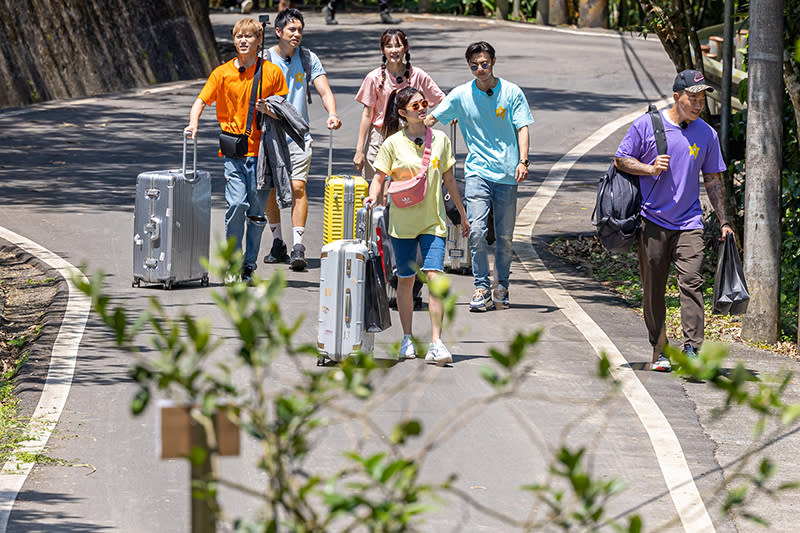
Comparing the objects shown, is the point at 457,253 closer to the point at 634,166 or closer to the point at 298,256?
the point at 298,256

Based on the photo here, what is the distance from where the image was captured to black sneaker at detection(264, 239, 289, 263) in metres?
11.5

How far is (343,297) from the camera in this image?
27.1 ft

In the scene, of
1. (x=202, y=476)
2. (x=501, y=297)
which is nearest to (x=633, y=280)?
(x=501, y=297)

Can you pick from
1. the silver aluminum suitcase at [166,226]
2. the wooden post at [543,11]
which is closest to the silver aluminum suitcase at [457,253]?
the silver aluminum suitcase at [166,226]

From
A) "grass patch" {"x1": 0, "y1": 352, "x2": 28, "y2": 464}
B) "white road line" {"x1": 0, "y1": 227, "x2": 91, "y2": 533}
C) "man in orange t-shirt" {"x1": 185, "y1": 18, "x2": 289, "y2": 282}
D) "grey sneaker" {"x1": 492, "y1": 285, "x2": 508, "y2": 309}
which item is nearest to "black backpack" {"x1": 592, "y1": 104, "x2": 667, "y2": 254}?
"grey sneaker" {"x1": 492, "y1": 285, "x2": 508, "y2": 309}

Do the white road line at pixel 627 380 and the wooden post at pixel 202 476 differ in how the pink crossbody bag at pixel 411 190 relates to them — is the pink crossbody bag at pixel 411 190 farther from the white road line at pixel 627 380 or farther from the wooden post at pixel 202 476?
the wooden post at pixel 202 476

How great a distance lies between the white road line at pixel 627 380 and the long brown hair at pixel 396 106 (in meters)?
2.05

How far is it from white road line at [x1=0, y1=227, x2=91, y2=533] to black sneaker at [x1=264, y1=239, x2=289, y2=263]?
1700 millimetres

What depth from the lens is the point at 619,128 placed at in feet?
67.6

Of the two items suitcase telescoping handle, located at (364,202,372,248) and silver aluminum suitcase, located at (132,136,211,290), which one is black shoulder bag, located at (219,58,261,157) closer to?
silver aluminum suitcase, located at (132,136,211,290)

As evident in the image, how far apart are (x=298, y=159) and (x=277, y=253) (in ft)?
3.76

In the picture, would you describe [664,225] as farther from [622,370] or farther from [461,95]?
[461,95]

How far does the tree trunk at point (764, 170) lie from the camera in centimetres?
966

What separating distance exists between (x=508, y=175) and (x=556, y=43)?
23.1 m
